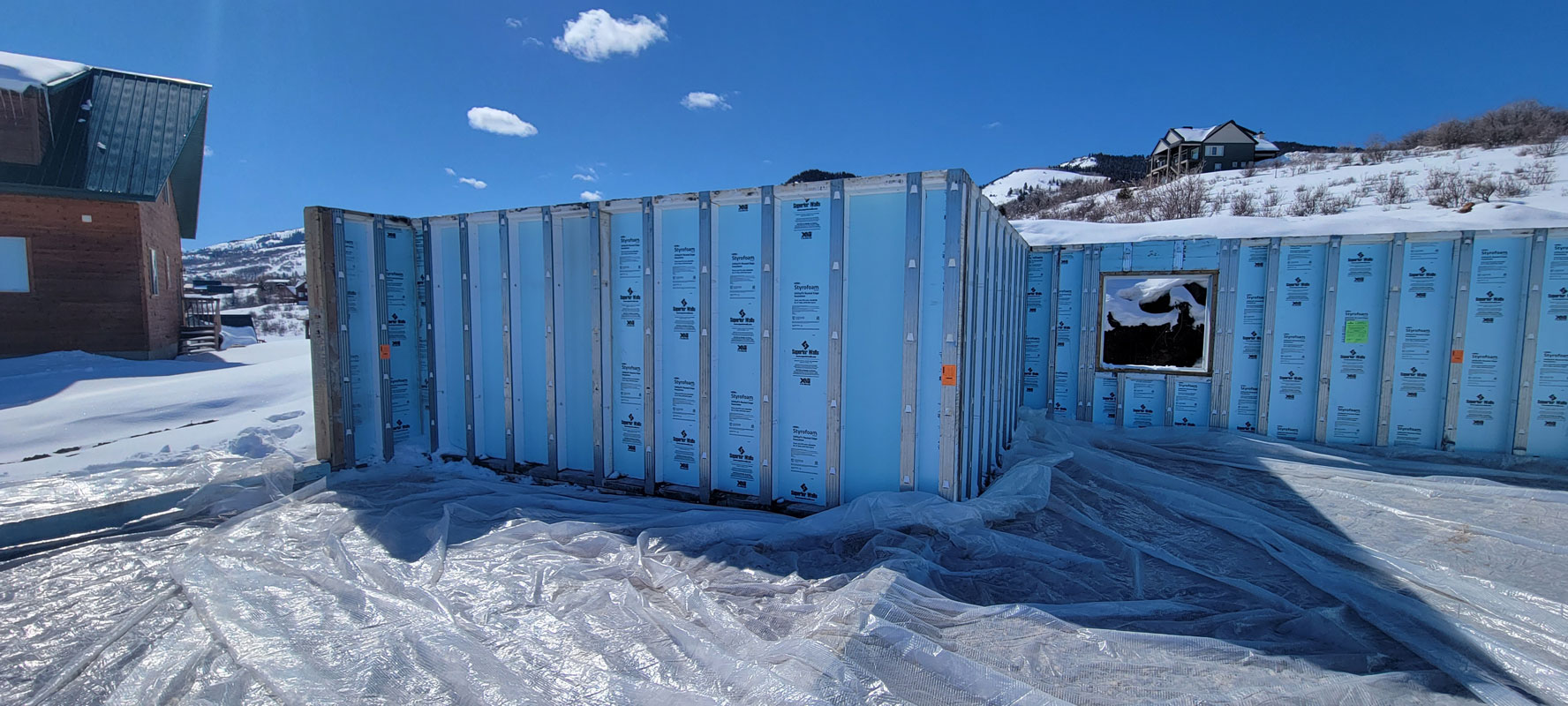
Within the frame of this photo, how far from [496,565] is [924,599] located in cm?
248

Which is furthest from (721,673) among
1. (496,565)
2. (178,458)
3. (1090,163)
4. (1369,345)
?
(1090,163)

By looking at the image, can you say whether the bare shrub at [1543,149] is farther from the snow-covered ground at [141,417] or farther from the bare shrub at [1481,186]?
the snow-covered ground at [141,417]

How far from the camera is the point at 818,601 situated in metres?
3.12

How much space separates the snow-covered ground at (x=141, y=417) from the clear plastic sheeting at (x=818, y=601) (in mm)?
1876

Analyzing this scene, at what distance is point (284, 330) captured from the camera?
28.1 m

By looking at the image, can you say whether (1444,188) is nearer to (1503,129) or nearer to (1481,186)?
(1481,186)

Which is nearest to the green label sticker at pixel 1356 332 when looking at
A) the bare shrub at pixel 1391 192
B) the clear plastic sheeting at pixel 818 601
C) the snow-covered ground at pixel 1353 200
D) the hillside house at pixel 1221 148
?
the snow-covered ground at pixel 1353 200

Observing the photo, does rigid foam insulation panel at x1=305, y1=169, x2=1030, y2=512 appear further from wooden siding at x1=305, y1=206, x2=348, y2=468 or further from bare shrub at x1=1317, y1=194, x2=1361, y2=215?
bare shrub at x1=1317, y1=194, x2=1361, y2=215

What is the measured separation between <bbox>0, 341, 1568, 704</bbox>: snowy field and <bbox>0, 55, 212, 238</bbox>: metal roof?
12682mm

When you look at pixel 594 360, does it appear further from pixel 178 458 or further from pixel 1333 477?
pixel 1333 477

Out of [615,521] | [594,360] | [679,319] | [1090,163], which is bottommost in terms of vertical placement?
[615,521]

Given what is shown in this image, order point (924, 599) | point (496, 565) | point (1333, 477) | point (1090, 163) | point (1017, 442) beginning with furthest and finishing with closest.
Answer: point (1090, 163)
point (1017, 442)
point (1333, 477)
point (496, 565)
point (924, 599)

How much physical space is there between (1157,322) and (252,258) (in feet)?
337

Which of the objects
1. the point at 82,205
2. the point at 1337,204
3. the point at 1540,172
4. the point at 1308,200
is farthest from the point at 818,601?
the point at 1540,172
